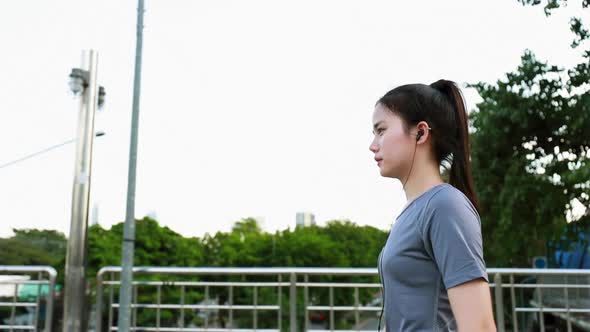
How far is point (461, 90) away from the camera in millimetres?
1398

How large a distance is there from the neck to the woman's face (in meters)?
0.02

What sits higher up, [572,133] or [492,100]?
[492,100]

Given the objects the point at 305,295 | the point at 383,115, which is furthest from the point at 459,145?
the point at 305,295

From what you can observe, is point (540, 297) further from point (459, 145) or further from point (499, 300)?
point (459, 145)

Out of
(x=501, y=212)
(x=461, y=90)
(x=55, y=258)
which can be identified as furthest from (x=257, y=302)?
(x=55, y=258)

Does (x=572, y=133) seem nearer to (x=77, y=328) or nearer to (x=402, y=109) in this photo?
(x=77, y=328)

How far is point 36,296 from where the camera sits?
6191mm

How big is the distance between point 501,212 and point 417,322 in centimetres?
1323

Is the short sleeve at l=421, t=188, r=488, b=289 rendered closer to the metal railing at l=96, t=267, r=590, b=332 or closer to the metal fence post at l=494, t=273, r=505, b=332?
the metal railing at l=96, t=267, r=590, b=332

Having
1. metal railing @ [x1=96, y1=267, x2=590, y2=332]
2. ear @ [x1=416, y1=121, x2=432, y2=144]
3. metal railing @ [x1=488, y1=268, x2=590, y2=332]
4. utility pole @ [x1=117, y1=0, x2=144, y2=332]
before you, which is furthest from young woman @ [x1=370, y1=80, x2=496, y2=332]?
utility pole @ [x1=117, y1=0, x2=144, y2=332]

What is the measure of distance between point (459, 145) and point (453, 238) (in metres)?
0.28

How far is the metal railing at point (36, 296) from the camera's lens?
19.8 feet

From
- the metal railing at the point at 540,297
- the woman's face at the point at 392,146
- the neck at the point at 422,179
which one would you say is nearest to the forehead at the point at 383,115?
the woman's face at the point at 392,146

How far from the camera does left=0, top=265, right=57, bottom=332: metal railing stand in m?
6.05
